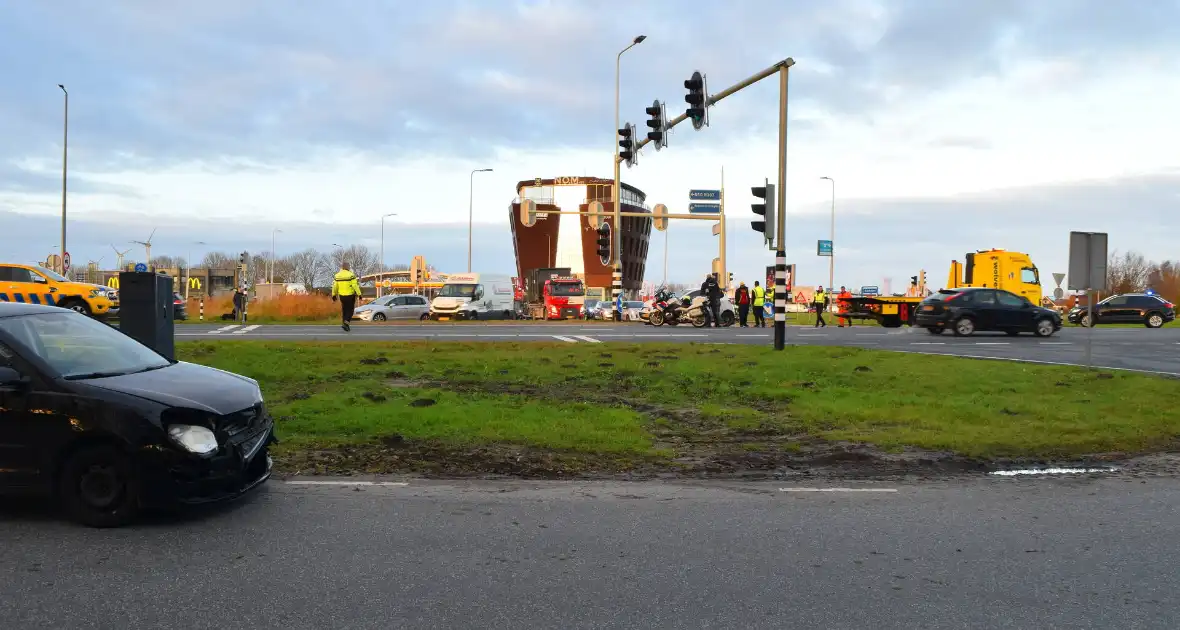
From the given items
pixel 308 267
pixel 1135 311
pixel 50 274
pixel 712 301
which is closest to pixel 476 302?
pixel 712 301

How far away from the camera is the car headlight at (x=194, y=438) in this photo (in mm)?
5359

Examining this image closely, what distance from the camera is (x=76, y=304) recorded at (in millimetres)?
28094

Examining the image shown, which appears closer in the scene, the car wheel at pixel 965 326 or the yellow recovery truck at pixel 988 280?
the car wheel at pixel 965 326

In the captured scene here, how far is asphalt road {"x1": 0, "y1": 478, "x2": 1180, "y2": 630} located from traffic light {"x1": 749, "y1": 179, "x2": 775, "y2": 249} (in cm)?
1139

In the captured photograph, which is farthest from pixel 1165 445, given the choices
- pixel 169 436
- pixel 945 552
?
pixel 169 436

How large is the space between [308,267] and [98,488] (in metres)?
129

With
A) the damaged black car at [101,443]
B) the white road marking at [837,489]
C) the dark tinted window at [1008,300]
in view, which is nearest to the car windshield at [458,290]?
the dark tinted window at [1008,300]

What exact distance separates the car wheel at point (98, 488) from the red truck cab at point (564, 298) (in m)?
37.2

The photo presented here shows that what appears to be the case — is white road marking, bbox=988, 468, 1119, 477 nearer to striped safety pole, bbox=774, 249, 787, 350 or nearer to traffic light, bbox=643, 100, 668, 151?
striped safety pole, bbox=774, 249, 787, 350

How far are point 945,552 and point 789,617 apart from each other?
1.59 m

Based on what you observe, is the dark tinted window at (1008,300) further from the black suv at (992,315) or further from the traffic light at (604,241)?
the traffic light at (604,241)

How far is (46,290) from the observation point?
27453 millimetres

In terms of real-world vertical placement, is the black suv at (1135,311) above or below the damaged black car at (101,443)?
above

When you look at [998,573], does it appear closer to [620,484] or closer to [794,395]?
[620,484]
